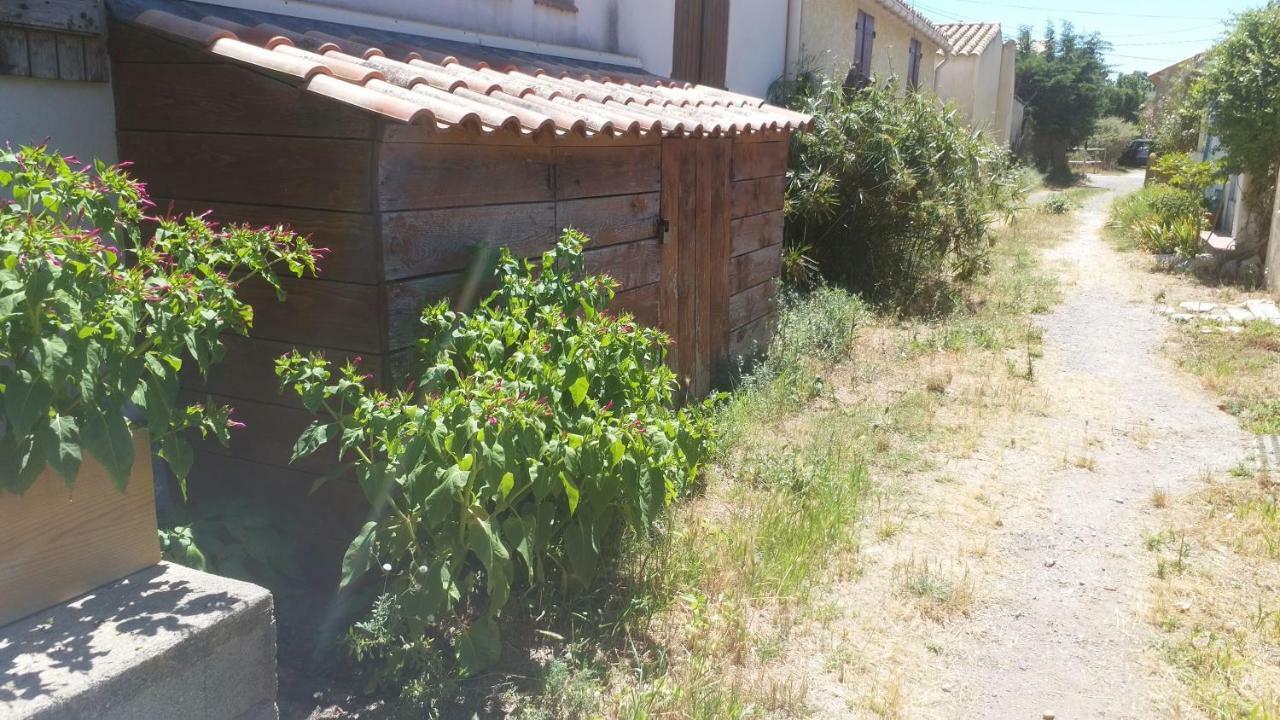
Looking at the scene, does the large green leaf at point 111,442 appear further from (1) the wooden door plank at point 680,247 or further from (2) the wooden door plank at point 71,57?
(1) the wooden door plank at point 680,247

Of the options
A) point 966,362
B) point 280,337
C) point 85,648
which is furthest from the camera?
point 966,362

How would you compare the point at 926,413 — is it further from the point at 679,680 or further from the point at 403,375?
the point at 403,375

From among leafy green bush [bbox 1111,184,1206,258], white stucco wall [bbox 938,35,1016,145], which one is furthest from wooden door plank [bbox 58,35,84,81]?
white stucco wall [bbox 938,35,1016,145]

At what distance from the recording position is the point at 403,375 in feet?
12.1

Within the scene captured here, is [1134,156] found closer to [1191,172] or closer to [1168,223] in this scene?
[1168,223]

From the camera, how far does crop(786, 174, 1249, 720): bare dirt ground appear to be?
12.4 ft

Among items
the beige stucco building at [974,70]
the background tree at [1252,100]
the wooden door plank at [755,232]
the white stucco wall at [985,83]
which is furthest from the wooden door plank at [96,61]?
the beige stucco building at [974,70]

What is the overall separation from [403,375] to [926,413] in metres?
4.60

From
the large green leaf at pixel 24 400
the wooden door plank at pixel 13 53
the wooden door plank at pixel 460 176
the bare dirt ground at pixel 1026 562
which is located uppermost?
the wooden door plank at pixel 13 53

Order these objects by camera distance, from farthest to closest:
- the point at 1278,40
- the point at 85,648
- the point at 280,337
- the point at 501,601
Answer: the point at 1278,40
the point at 280,337
the point at 501,601
the point at 85,648

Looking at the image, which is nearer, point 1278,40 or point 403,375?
point 403,375

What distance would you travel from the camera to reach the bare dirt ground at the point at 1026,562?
3.78 m

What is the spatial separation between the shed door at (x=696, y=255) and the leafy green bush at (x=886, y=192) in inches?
145

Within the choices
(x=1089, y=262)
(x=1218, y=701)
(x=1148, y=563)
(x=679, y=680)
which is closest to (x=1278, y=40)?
(x=1089, y=262)
